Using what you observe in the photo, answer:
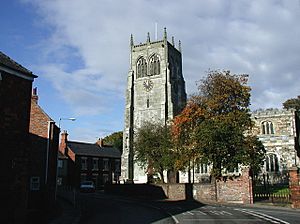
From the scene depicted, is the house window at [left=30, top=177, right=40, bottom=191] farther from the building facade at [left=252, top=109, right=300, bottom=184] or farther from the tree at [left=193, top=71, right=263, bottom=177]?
the building facade at [left=252, top=109, right=300, bottom=184]

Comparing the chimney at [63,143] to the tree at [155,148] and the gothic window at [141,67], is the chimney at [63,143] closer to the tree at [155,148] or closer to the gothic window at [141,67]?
the tree at [155,148]

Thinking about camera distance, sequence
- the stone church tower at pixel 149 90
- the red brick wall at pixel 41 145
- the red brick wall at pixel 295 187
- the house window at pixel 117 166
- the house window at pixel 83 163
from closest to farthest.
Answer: the red brick wall at pixel 295 187 < the red brick wall at pixel 41 145 < the house window at pixel 83 163 < the stone church tower at pixel 149 90 < the house window at pixel 117 166

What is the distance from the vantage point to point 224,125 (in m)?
32.5

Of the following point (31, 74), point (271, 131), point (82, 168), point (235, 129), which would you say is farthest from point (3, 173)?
point (82, 168)

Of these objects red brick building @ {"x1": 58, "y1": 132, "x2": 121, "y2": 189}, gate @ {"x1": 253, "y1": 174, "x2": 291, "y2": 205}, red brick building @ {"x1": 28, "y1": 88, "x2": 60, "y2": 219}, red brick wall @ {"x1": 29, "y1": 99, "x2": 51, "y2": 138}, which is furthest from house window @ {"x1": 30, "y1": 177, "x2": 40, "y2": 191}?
red brick building @ {"x1": 58, "y1": 132, "x2": 121, "y2": 189}

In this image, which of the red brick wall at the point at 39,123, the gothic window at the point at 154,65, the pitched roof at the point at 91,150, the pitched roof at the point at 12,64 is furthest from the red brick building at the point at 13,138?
the gothic window at the point at 154,65

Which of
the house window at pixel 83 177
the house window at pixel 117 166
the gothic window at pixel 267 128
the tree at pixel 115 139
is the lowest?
the house window at pixel 83 177

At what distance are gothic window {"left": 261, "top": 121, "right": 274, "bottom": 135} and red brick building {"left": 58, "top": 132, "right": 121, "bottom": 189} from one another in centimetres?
2676

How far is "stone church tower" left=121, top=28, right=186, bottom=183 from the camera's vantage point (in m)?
66.1

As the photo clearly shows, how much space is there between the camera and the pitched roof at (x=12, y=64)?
15.2 m

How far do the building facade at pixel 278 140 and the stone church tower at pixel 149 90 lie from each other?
19428 mm

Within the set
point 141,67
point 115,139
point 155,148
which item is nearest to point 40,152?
point 155,148

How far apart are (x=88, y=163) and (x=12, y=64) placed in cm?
5041

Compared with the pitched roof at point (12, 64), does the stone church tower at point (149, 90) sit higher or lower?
higher
